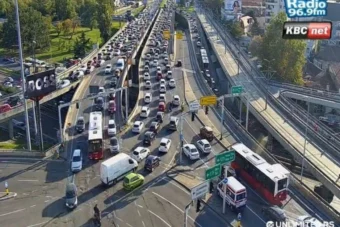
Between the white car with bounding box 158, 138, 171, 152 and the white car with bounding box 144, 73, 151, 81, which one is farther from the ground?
the white car with bounding box 144, 73, 151, 81

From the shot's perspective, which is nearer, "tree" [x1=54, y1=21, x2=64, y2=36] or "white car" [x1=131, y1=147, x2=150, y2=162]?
"white car" [x1=131, y1=147, x2=150, y2=162]

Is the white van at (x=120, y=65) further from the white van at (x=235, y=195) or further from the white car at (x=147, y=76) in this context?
the white van at (x=235, y=195)

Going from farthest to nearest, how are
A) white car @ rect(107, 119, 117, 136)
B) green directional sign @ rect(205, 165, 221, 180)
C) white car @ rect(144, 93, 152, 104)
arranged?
1. white car @ rect(144, 93, 152, 104)
2. white car @ rect(107, 119, 117, 136)
3. green directional sign @ rect(205, 165, 221, 180)

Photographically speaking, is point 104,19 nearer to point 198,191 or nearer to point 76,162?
point 76,162

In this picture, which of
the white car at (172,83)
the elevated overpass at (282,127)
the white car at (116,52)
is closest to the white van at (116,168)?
the elevated overpass at (282,127)

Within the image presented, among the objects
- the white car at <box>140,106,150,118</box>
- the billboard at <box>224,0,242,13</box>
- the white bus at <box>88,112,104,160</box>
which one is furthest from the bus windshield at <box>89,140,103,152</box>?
the billboard at <box>224,0,242,13</box>

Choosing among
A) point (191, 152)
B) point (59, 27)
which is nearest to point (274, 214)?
point (191, 152)

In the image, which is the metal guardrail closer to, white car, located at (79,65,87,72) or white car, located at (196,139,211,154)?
white car, located at (196,139,211,154)
